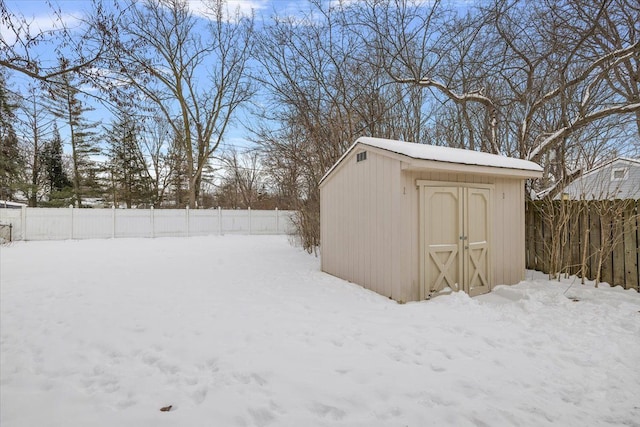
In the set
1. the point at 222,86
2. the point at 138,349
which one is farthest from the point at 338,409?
the point at 222,86

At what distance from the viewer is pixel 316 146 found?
906 cm

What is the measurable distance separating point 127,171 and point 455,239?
20459 millimetres

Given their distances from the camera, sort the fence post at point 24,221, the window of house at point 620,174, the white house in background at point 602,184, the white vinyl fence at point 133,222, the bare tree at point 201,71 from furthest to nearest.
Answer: the bare tree at point 201,71, the white vinyl fence at point 133,222, the fence post at point 24,221, the white house in background at point 602,184, the window of house at point 620,174

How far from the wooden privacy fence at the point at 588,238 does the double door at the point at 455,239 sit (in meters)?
1.33

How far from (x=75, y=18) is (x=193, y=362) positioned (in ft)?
12.3

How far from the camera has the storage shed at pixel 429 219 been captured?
4.41 metres

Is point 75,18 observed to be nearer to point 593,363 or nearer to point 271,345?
point 271,345

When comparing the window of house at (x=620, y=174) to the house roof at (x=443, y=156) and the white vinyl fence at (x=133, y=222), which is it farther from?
the white vinyl fence at (x=133, y=222)

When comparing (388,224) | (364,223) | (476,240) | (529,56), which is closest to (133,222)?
(364,223)

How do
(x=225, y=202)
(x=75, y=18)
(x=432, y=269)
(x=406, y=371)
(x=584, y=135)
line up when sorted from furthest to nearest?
(x=225, y=202) → (x=584, y=135) → (x=432, y=269) → (x=75, y=18) → (x=406, y=371)

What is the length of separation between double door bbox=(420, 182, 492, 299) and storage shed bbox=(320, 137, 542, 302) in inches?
0.5

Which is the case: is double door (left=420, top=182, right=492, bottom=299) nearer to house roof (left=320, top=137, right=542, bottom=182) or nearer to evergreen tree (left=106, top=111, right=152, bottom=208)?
house roof (left=320, top=137, right=542, bottom=182)

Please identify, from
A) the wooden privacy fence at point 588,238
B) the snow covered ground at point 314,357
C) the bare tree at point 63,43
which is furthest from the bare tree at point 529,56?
the bare tree at point 63,43

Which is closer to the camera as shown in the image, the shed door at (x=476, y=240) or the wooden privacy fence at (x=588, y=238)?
the wooden privacy fence at (x=588, y=238)
